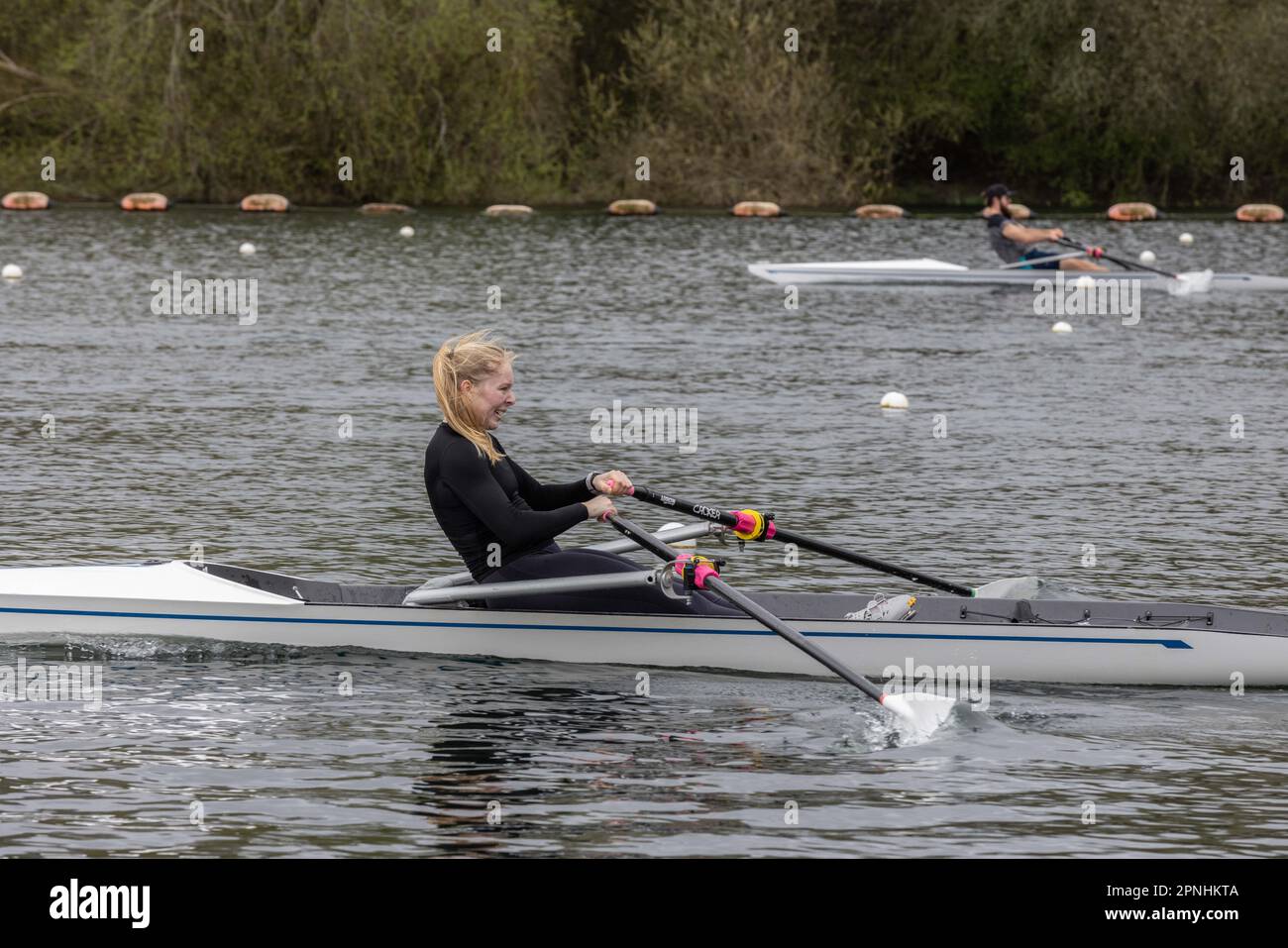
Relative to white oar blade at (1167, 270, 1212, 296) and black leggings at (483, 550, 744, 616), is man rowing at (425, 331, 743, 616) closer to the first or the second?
black leggings at (483, 550, 744, 616)

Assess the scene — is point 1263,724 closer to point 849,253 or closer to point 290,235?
point 849,253

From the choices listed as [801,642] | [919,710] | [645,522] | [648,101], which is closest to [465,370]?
[801,642]

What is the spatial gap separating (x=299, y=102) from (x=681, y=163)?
9.90m

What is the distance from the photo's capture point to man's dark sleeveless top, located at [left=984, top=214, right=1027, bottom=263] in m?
31.2

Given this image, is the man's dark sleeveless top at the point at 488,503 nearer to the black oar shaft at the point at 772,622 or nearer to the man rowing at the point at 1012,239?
the black oar shaft at the point at 772,622

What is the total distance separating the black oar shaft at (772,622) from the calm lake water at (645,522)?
0.25 metres

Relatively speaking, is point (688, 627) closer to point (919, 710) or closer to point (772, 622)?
point (772, 622)

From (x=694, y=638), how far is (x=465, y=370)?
1.84 meters

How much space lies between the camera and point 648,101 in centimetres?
5581

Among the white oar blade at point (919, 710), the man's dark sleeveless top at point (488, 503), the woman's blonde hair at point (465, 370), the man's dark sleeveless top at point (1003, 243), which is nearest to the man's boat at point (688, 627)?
the man's dark sleeveless top at point (488, 503)

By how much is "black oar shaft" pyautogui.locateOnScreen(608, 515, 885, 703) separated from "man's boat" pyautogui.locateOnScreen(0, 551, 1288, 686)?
1.11 ft

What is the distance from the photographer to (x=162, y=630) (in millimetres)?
10938

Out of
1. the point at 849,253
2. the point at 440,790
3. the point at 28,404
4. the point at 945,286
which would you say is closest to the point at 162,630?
the point at 440,790

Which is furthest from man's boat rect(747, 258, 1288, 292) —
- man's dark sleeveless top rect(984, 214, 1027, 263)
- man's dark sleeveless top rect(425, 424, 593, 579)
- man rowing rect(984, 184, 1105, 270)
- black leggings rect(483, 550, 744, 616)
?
man's dark sleeveless top rect(425, 424, 593, 579)
